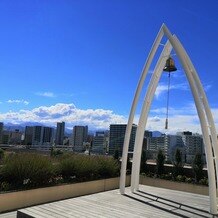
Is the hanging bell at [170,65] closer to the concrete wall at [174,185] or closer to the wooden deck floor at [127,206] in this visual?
the wooden deck floor at [127,206]

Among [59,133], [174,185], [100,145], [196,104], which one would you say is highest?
[59,133]

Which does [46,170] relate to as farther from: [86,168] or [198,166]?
[198,166]

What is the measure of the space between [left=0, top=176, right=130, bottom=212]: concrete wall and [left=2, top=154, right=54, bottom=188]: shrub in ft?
1.36

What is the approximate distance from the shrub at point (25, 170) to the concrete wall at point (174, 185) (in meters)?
3.95

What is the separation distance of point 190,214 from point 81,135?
136 feet

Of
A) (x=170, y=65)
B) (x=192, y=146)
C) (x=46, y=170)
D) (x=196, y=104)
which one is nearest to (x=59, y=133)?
(x=192, y=146)

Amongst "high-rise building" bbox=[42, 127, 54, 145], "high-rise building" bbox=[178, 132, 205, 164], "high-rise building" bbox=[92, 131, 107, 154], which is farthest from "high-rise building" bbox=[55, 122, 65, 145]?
"high-rise building" bbox=[178, 132, 205, 164]

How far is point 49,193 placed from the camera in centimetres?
1011

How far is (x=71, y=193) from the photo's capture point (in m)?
10.8

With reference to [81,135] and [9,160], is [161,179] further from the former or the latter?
[81,135]

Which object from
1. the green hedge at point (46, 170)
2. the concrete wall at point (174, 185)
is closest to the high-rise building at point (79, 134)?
the concrete wall at point (174, 185)

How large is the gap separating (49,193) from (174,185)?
4.50 metres

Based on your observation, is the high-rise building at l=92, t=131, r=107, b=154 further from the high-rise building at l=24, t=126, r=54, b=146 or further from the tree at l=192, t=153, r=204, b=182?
the high-rise building at l=24, t=126, r=54, b=146

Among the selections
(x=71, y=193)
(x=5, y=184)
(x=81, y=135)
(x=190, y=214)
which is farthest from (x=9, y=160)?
(x=81, y=135)
